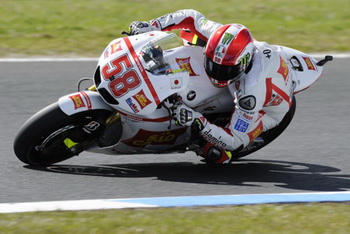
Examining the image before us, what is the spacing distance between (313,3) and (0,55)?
6.36 metres

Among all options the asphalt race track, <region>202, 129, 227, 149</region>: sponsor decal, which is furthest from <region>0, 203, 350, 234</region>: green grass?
<region>202, 129, 227, 149</region>: sponsor decal

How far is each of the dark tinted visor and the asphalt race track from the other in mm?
788

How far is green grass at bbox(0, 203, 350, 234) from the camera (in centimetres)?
464

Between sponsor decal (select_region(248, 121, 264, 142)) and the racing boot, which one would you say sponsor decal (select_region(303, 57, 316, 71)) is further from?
the racing boot

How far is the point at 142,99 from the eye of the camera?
18.3 feet

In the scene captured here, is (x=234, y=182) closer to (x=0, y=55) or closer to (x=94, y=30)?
(x=0, y=55)

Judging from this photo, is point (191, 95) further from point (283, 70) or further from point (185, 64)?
point (283, 70)

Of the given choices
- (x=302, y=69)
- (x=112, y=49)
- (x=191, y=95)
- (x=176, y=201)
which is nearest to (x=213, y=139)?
(x=191, y=95)

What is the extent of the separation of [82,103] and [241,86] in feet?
3.82

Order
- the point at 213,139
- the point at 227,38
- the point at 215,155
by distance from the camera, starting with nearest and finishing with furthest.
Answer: the point at 227,38
the point at 213,139
the point at 215,155

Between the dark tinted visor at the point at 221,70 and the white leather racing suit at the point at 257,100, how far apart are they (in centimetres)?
12

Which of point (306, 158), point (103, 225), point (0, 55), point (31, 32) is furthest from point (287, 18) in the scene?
point (103, 225)

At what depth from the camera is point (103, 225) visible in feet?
15.4

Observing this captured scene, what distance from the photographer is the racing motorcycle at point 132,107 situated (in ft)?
18.3
